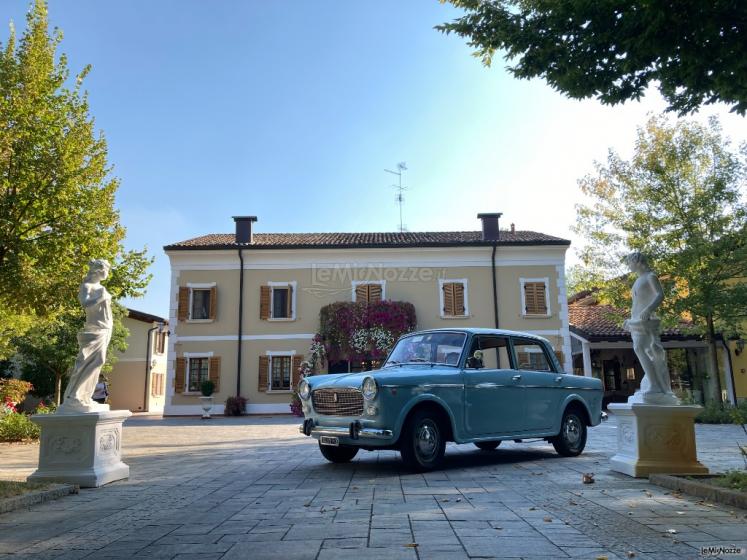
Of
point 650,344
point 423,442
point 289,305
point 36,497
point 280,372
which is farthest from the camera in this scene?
point 289,305

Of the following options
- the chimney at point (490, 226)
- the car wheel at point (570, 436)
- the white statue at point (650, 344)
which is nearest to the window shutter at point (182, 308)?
the chimney at point (490, 226)

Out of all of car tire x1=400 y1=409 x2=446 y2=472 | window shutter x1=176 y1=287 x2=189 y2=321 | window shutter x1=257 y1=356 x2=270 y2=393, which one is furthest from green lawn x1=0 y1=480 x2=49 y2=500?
window shutter x1=176 y1=287 x2=189 y2=321

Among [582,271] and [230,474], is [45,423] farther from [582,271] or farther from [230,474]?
[582,271]

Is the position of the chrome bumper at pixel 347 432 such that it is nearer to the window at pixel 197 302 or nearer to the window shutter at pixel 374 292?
the window shutter at pixel 374 292

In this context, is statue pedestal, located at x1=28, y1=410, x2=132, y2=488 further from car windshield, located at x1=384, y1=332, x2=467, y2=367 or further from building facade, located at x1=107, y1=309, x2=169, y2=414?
building facade, located at x1=107, y1=309, x2=169, y2=414

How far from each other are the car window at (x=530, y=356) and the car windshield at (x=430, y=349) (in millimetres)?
1123

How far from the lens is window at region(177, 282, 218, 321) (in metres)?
22.9

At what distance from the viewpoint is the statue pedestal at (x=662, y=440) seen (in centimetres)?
638

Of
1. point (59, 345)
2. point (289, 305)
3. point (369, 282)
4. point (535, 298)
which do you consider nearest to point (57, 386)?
point (59, 345)

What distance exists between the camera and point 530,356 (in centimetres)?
825

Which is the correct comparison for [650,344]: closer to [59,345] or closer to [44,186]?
[44,186]

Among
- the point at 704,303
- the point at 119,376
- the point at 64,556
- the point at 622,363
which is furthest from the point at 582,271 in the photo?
the point at 119,376

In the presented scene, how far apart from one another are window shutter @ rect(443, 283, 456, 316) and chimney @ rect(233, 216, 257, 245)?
8.80m

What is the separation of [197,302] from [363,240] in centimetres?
758
